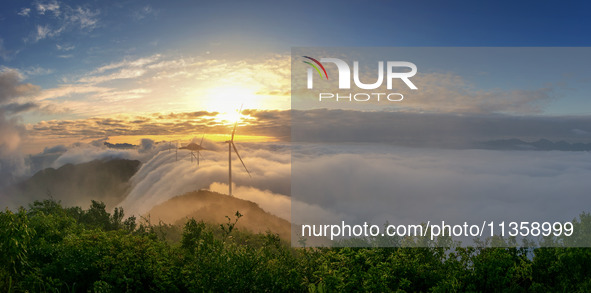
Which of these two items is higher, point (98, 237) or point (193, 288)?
point (98, 237)

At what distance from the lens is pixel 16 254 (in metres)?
11.5

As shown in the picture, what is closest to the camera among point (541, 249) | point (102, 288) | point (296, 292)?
point (102, 288)

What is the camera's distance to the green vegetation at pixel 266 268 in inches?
386

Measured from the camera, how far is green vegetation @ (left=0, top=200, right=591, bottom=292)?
9.80 m

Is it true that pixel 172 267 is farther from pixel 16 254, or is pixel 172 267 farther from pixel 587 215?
pixel 587 215

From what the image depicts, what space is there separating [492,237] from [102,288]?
10849mm

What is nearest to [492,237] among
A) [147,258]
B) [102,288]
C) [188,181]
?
[147,258]

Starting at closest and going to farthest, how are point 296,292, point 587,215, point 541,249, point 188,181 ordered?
point 296,292 → point 541,249 → point 587,215 → point 188,181

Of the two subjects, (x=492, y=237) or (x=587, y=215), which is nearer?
(x=492, y=237)

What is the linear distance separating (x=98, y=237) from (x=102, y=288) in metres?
2.60

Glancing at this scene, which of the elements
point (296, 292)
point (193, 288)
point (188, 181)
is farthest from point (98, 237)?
point (188, 181)

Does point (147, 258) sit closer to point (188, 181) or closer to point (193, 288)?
point (193, 288)

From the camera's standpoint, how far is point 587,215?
48.6 ft

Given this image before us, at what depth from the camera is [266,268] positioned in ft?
33.3
